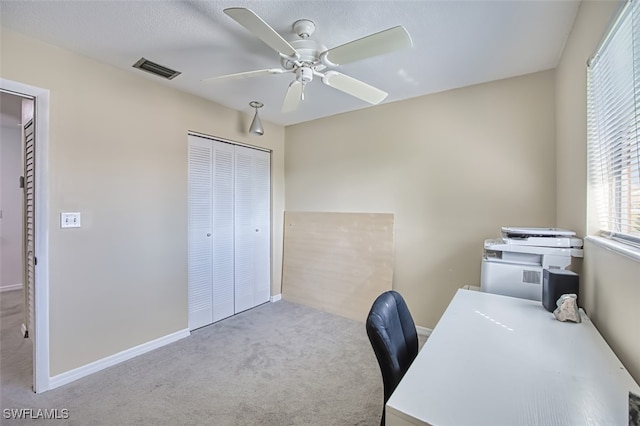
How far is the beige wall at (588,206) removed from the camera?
1.06 metres

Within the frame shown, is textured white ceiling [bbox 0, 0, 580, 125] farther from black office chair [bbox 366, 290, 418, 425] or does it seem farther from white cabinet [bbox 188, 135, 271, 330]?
black office chair [bbox 366, 290, 418, 425]

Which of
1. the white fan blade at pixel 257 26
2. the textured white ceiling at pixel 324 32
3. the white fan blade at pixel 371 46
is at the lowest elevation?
the white fan blade at pixel 371 46

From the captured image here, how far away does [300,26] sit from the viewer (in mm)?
1741

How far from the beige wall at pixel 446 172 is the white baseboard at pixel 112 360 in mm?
2205

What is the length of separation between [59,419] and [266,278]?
233cm

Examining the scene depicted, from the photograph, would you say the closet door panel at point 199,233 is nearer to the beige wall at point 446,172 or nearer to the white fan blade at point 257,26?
the beige wall at point 446,172

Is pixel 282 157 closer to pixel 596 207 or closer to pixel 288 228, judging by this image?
pixel 288 228

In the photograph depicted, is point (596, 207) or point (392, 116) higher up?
point (392, 116)

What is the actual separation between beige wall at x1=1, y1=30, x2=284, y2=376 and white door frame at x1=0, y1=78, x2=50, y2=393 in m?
0.03

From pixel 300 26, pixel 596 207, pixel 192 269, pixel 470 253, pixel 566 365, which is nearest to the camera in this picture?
pixel 566 365

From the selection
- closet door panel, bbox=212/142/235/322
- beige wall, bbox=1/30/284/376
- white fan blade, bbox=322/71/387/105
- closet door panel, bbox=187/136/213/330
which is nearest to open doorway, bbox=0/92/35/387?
beige wall, bbox=1/30/284/376

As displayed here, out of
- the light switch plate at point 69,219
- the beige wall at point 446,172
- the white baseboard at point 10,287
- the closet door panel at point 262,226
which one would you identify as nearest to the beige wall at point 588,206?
the beige wall at point 446,172

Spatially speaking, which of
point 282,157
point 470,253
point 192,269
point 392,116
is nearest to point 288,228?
point 282,157

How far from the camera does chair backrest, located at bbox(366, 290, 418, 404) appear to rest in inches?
44.0
